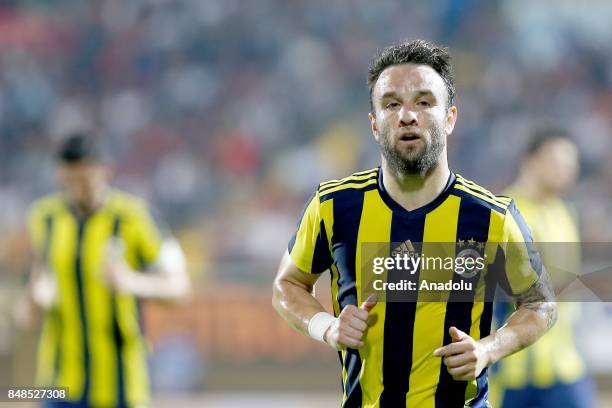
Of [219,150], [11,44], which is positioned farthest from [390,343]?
[11,44]

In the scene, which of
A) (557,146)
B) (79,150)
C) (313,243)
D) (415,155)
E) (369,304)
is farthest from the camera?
(557,146)

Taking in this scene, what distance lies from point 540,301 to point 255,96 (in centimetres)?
1106

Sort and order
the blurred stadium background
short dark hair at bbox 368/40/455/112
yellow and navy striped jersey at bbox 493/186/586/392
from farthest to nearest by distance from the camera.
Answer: the blurred stadium background, yellow and navy striped jersey at bbox 493/186/586/392, short dark hair at bbox 368/40/455/112

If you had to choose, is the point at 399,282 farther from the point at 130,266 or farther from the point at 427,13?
the point at 427,13

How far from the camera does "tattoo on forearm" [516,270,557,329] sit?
3.37m

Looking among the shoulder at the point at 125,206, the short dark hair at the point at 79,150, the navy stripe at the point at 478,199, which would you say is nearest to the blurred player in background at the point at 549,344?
the shoulder at the point at 125,206

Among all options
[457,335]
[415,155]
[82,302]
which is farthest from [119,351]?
[457,335]

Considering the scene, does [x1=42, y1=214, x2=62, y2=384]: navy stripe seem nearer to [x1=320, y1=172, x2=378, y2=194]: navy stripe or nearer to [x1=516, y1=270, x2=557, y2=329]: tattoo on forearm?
[x1=320, y1=172, x2=378, y2=194]: navy stripe

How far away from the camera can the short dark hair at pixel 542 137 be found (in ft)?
21.1

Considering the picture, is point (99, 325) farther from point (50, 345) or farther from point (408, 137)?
point (408, 137)

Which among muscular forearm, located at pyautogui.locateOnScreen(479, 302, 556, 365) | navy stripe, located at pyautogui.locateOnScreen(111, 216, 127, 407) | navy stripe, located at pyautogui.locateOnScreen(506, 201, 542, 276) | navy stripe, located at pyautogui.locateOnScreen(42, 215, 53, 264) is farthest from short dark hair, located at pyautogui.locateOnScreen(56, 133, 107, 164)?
muscular forearm, located at pyautogui.locateOnScreen(479, 302, 556, 365)

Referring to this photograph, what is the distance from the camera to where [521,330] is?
130 inches

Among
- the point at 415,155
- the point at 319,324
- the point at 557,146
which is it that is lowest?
the point at 319,324

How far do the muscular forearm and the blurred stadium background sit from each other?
25.6 ft
